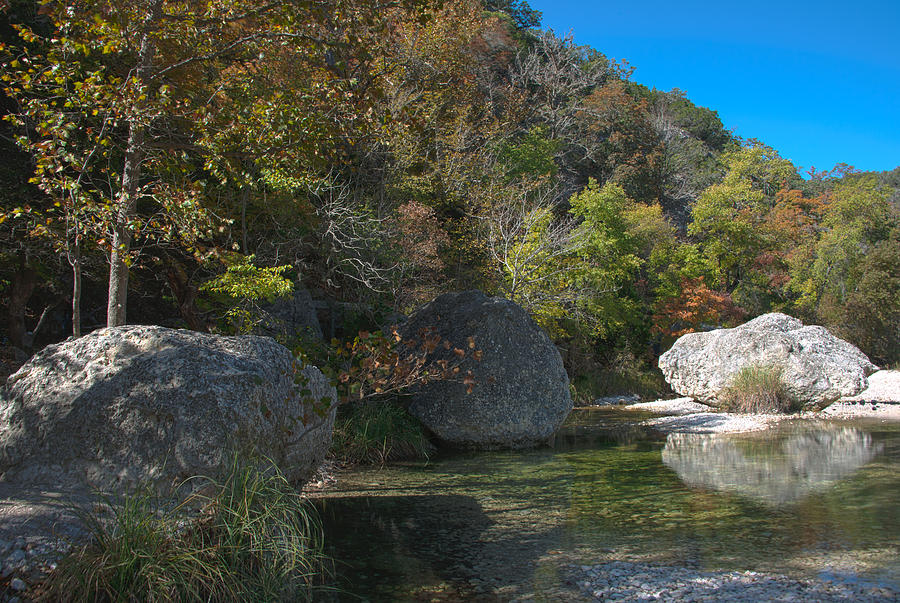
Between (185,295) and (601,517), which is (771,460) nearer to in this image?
(601,517)

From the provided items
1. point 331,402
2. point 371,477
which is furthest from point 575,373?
point 331,402

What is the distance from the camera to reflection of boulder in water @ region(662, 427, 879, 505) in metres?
8.89

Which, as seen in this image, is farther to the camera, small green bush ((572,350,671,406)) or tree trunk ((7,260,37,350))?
small green bush ((572,350,671,406))

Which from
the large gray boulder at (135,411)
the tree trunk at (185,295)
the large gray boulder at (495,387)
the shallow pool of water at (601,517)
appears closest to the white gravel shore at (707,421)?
the shallow pool of water at (601,517)

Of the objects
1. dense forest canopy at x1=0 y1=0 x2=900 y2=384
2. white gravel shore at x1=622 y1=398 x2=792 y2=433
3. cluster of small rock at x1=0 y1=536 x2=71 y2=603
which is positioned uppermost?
dense forest canopy at x1=0 y1=0 x2=900 y2=384

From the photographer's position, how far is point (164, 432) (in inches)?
210

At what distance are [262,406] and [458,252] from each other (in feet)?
63.4

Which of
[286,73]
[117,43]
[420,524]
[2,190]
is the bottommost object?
[420,524]

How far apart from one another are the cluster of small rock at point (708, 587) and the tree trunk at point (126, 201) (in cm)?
629

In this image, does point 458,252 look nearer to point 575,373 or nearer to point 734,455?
point 575,373

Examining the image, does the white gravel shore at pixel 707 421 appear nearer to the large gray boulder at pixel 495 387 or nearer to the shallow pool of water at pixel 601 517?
the shallow pool of water at pixel 601 517

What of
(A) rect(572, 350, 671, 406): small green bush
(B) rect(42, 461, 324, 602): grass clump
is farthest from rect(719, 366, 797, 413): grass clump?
(B) rect(42, 461, 324, 602): grass clump

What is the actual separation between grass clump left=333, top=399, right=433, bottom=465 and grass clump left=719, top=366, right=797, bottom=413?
1030cm

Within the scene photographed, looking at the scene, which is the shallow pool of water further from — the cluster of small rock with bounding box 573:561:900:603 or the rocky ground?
the rocky ground
